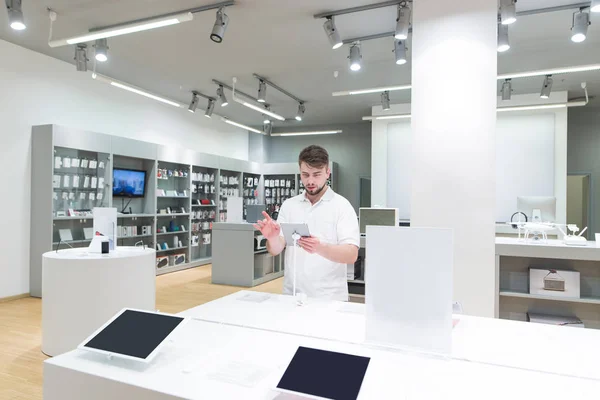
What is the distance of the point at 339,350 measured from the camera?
1401 mm

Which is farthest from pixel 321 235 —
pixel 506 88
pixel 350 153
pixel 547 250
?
pixel 350 153

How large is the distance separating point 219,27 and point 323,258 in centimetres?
319

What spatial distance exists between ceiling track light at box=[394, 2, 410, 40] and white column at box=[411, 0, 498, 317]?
93cm

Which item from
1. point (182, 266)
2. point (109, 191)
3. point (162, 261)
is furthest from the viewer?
point (182, 266)

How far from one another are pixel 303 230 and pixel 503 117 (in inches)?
321

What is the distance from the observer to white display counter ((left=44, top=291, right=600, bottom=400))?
1104 mm

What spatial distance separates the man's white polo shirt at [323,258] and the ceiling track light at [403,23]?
8.76ft

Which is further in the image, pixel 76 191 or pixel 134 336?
pixel 76 191

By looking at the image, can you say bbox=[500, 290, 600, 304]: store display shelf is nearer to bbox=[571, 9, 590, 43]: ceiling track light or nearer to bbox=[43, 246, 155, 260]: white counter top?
bbox=[571, 9, 590, 43]: ceiling track light

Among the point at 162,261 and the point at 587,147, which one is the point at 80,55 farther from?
the point at 587,147

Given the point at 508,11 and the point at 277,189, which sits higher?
the point at 508,11

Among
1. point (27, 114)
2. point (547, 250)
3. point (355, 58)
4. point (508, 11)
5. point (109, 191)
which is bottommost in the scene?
point (547, 250)

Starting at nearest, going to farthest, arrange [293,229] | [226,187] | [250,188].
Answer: [293,229]
[226,187]
[250,188]

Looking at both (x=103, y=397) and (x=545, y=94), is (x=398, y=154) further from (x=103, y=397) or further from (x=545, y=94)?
(x=103, y=397)
